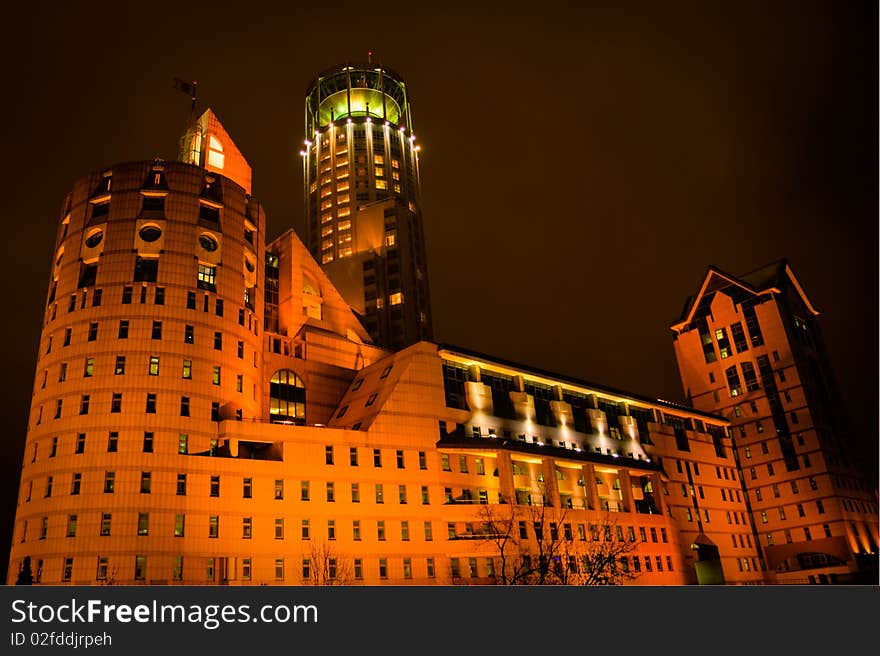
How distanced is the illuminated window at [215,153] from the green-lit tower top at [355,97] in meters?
89.7

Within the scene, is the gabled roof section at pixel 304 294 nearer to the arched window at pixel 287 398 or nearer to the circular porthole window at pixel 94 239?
the arched window at pixel 287 398

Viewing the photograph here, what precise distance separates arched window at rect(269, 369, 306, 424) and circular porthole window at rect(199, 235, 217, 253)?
1654 cm

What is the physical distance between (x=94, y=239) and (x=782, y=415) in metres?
102

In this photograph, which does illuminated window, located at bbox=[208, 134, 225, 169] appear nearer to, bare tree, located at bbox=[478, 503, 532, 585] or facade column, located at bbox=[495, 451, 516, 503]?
facade column, located at bbox=[495, 451, 516, 503]

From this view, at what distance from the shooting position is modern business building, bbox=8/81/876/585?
6266 cm

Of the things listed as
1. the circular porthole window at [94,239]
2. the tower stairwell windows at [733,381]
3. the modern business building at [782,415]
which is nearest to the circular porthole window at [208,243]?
the circular porthole window at [94,239]

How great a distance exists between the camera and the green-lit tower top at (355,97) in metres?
191

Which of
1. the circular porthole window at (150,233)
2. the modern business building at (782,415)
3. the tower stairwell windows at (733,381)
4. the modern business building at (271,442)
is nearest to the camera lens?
the modern business building at (271,442)

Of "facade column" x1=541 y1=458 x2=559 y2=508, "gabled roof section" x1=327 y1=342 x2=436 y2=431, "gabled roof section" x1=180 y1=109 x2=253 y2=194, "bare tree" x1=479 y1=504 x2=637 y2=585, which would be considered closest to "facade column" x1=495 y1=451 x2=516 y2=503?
"bare tree" x1=479 y1=504 x2=637 y2=585

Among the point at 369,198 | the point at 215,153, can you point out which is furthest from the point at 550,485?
the point at 369,198

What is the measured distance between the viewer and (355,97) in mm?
191500

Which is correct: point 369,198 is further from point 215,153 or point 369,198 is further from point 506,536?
point 506,536

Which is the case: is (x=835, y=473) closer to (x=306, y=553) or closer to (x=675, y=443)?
(x=675, y=443)

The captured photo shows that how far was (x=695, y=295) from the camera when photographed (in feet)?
438
